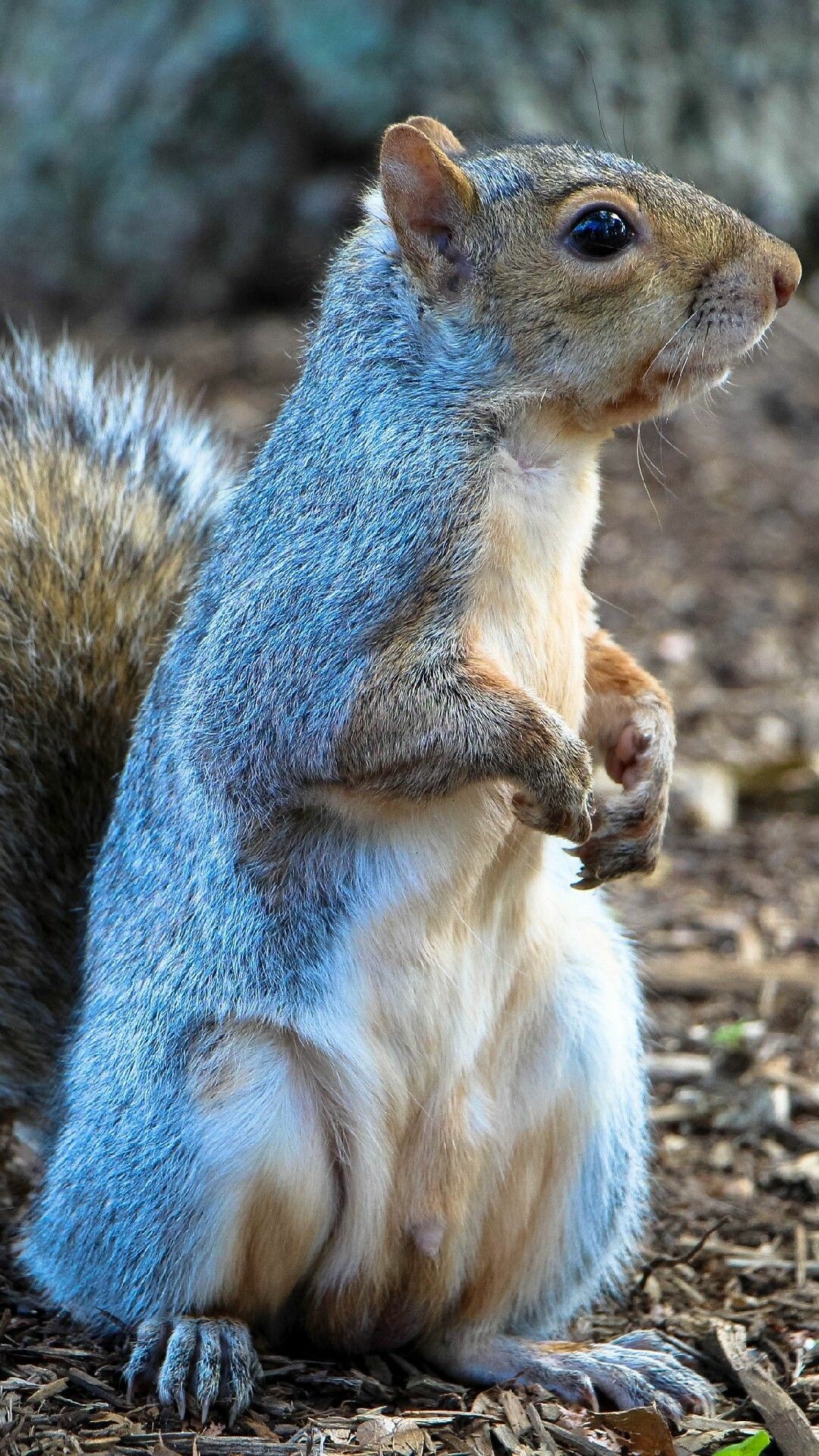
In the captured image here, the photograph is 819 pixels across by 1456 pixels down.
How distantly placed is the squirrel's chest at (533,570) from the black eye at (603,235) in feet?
1.00

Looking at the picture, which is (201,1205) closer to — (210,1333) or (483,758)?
(210,1333)

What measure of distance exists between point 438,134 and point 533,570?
0.79m

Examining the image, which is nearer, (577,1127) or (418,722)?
(418,722)

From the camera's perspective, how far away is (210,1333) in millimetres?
2387

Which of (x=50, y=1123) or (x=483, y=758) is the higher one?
(x=483, y=758)

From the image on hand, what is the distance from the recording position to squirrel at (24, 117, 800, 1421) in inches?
91.7

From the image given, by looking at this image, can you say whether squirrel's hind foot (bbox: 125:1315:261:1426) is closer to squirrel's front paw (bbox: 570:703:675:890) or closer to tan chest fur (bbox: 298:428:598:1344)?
tan chest fur (bbox: 298:428:598:1344)

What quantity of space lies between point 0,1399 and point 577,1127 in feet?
3.07

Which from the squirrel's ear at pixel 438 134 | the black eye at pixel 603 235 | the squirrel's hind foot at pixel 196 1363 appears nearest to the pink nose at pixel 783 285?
the black eye at pixel 603 235

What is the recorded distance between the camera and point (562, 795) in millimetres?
2334

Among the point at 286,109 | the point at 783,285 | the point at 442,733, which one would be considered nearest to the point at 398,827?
the point at 442,733

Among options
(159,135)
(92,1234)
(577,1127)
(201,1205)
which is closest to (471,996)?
(577,1127)

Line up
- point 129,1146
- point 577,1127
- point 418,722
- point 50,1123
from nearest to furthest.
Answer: point 418,722
point 129,1146
point 577,1127
point 50,1123

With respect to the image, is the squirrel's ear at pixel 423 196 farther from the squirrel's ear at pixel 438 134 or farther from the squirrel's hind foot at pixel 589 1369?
the squirrel's hind foot at pixel 589 1369
